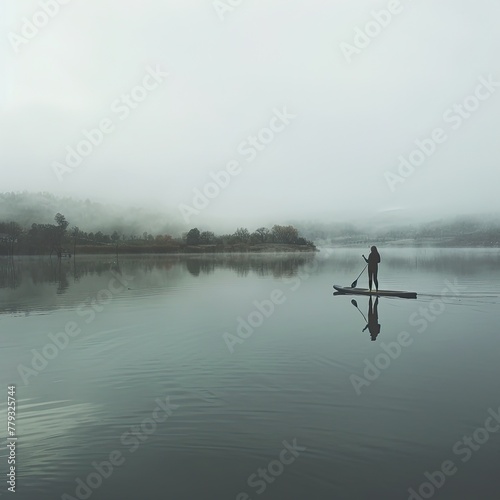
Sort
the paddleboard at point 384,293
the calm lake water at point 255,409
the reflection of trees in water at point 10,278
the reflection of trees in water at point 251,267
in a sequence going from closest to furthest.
→ 1. the calm lake water at point 255,409
2. the paddleboard at point 384,293
3. the reflection of trees in water at point 10,278
4. the reflection of trees in water at point 251,267

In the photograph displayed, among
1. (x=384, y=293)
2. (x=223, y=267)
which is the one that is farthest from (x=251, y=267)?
(x=384, y=293)

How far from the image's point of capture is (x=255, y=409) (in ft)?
30.6

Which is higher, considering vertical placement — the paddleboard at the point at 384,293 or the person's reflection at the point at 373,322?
the paddleboard at the point at 384,293

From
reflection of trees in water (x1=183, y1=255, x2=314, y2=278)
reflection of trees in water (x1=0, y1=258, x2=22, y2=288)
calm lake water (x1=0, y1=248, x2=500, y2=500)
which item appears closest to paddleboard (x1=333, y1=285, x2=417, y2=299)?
calm lake water (x1=0, y1=248, x2=500, y2=500)

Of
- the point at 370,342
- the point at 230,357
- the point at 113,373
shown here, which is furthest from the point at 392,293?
the point at 113,373

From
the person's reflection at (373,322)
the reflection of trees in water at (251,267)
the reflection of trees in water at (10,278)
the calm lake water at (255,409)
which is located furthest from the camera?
the reflection of trees in water at (251,267)

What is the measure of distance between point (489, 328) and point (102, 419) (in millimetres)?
14182

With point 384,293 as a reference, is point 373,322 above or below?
below

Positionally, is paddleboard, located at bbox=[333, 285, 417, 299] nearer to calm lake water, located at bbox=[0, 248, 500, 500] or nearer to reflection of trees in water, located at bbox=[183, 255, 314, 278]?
calm lake water, located at bbox=[0, 248, 500, 500]

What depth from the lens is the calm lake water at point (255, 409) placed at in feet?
21.8

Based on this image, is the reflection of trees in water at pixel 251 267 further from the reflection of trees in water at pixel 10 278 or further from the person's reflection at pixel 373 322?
the person's reflection at pixel 373 322

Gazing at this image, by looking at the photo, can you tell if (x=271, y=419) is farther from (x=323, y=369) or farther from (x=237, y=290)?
(x=237, y=290)

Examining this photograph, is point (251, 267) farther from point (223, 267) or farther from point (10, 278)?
point (10, 278)

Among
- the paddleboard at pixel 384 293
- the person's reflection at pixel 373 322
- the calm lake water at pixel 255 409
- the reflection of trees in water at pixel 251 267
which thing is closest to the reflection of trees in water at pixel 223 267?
the reflection of trees in water at pixel 251 267
